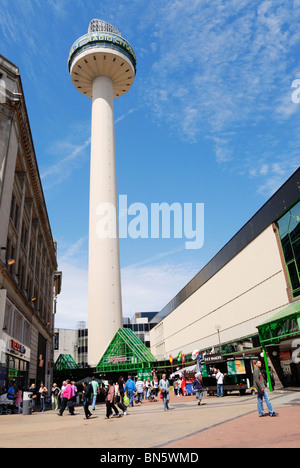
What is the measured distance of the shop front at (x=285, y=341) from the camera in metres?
19.7

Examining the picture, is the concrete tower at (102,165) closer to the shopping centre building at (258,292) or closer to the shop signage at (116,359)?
the shop signage at (116,359)

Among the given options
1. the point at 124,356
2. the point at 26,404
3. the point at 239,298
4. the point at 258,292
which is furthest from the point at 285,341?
the point at 124,356

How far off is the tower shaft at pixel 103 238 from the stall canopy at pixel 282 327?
36.6 meters

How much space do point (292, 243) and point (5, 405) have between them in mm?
22558

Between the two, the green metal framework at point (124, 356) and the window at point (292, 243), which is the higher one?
the window at point (292, 243)

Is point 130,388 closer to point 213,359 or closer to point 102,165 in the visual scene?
point 213,359

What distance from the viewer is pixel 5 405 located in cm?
2325

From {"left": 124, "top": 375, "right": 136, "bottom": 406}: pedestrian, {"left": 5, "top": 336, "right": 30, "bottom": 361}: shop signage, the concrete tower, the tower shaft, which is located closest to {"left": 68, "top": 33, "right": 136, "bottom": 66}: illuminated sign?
the concrete tower

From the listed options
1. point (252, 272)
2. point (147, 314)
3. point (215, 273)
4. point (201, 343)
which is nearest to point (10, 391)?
point (252, 272)

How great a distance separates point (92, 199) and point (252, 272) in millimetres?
32815

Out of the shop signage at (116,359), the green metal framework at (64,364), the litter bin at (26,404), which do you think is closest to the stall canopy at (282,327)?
the litter bin at (26,404)

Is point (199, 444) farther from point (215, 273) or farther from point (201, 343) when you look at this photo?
point (201, 343)
